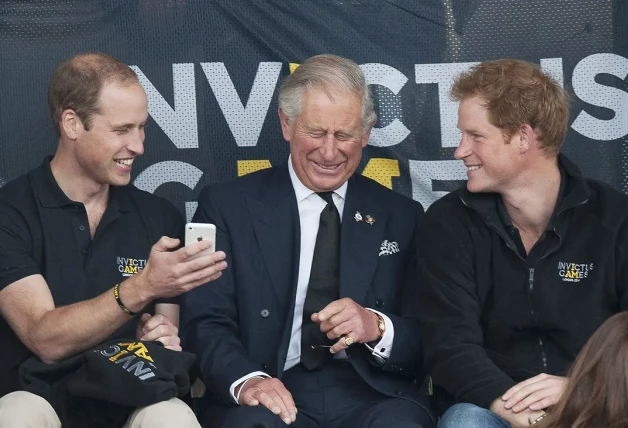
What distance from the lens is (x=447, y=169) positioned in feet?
16.0

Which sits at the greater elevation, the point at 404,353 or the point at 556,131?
the point at 556,131

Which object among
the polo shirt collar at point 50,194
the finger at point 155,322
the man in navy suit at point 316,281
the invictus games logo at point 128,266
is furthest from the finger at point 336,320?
the polo shirt collar at point 50,194

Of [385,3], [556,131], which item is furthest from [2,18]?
[556,131]

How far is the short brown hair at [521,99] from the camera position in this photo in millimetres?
4039

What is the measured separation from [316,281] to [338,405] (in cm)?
45

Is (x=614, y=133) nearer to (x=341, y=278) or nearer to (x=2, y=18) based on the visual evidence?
(x=341, y=278)

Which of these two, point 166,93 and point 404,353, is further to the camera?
point 166,93

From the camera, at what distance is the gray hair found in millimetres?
4250

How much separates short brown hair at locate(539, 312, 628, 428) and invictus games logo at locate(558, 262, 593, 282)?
1.26m

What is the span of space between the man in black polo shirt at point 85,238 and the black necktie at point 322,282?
46 centimetres

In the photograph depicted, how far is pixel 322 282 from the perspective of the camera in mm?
4203

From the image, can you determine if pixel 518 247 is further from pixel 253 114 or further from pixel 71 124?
pixel 71 124

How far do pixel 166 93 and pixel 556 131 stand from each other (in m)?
1.64

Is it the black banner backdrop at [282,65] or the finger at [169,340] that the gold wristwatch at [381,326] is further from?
the black banner backdrop at [282,65]
